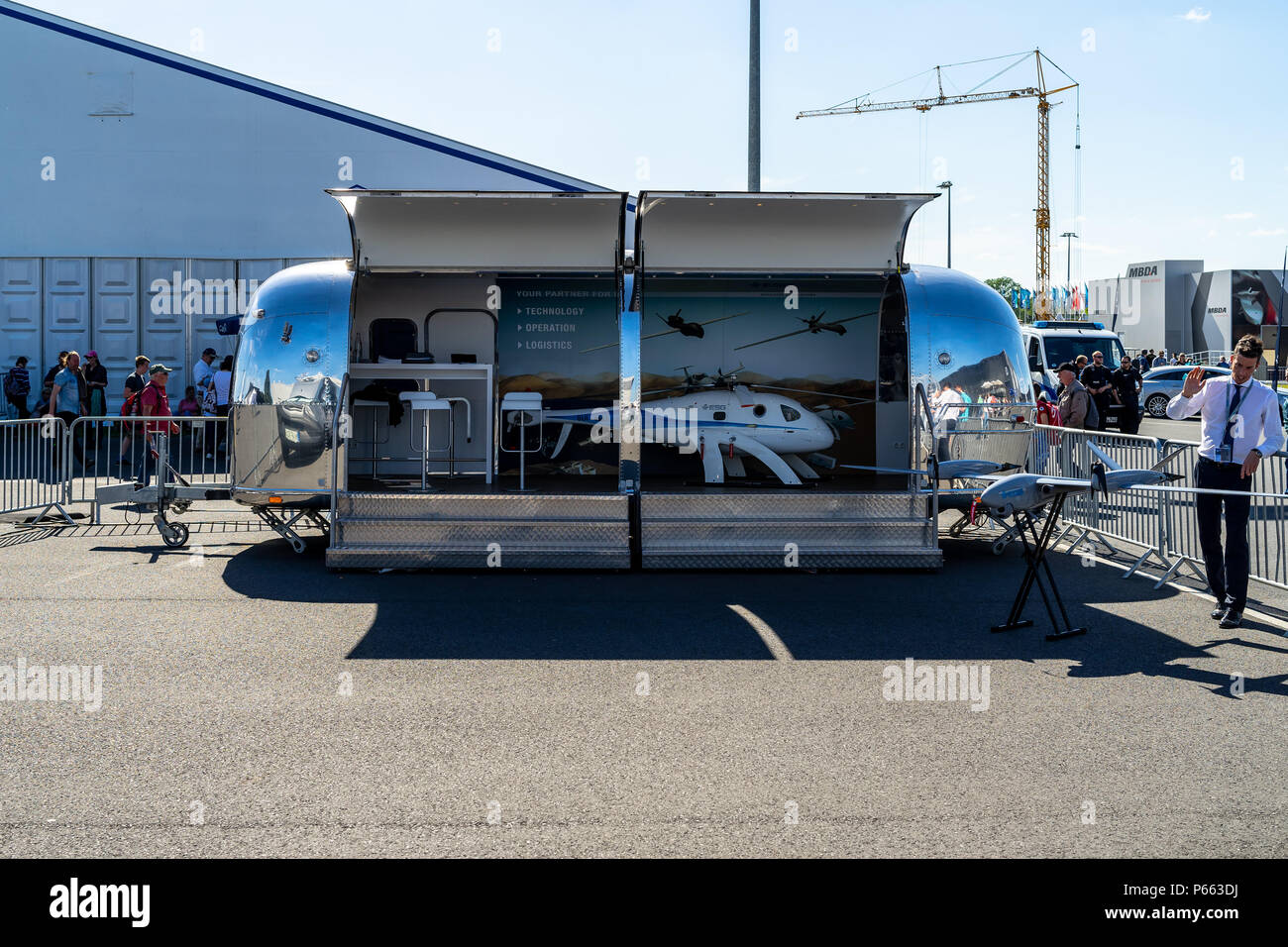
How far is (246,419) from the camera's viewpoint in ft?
34.9

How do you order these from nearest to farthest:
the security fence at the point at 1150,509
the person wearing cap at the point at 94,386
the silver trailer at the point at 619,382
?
the security fence at the point at 1150,509 < the silver trailer at the point at 619,382 < the person wearing cap at the point at 94,386

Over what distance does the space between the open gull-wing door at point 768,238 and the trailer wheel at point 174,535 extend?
211 inches

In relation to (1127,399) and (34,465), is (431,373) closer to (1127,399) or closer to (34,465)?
(34,465)

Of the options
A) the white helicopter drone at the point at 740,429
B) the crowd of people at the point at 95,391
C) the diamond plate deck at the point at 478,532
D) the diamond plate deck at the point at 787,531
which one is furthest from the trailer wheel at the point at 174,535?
the diamond plate deck at the point at 787,531

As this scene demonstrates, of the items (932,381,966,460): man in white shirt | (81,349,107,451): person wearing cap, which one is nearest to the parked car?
(932,381,966,460): man in white shirt

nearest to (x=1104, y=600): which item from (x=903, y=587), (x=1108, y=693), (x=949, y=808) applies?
(x=903, y=587)

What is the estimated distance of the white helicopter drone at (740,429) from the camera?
12.2 metres

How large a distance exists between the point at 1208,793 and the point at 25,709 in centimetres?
556

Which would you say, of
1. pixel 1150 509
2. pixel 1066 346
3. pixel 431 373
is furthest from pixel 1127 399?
pixel 431 373

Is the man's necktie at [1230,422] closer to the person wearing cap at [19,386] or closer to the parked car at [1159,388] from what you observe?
the person wearing cap at [19,386]

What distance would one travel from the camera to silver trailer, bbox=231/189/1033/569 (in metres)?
9.98

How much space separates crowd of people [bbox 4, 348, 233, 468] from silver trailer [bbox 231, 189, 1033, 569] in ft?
16.3

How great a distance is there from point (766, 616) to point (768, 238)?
4114 millimetres

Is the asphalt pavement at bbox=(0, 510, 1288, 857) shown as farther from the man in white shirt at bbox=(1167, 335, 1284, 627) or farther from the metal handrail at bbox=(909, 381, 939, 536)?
the metal handrail at bbox=(909, 381, 939, 536)
